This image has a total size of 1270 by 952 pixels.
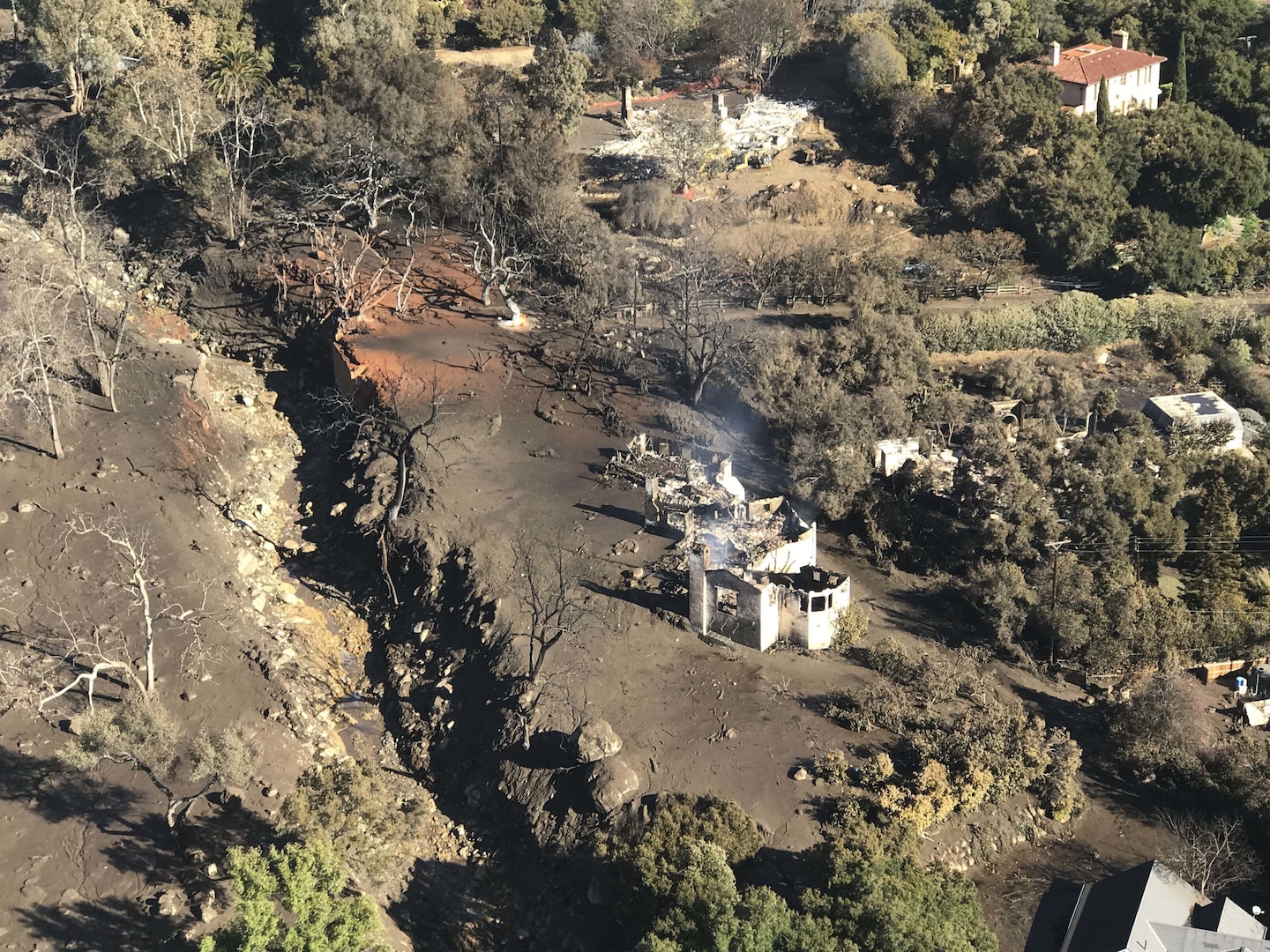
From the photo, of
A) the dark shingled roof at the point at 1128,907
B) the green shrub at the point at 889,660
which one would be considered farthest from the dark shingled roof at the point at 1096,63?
the dark shingled roof at the point at 1128,907

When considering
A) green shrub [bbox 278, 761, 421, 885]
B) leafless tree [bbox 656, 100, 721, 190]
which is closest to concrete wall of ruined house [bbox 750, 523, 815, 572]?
green shrub [bbox 278, 761, 421, 885]

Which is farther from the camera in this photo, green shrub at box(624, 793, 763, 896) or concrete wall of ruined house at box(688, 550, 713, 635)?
concrete wall of ruined house at box(688, 550, 713, 635)

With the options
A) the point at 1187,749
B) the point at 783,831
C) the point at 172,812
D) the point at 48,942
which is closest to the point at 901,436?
the point at 1187,749

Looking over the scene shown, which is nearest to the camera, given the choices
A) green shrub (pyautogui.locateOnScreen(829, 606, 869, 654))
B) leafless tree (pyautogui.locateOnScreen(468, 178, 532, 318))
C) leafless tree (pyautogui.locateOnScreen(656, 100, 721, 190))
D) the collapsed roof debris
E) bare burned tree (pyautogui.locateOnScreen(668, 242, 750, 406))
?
green shrub (pyautogui.locateOnScreen(829, 606, 869, 654))

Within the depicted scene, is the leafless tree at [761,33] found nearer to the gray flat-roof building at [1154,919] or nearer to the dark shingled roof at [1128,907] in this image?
the dark shingled roof at [1128,907]

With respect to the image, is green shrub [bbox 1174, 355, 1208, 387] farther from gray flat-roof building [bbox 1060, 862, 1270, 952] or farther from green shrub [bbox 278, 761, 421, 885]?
green shrub [bbox 278, 761, 421, 885]

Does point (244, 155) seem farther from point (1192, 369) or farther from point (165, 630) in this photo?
point (1192, 369)
